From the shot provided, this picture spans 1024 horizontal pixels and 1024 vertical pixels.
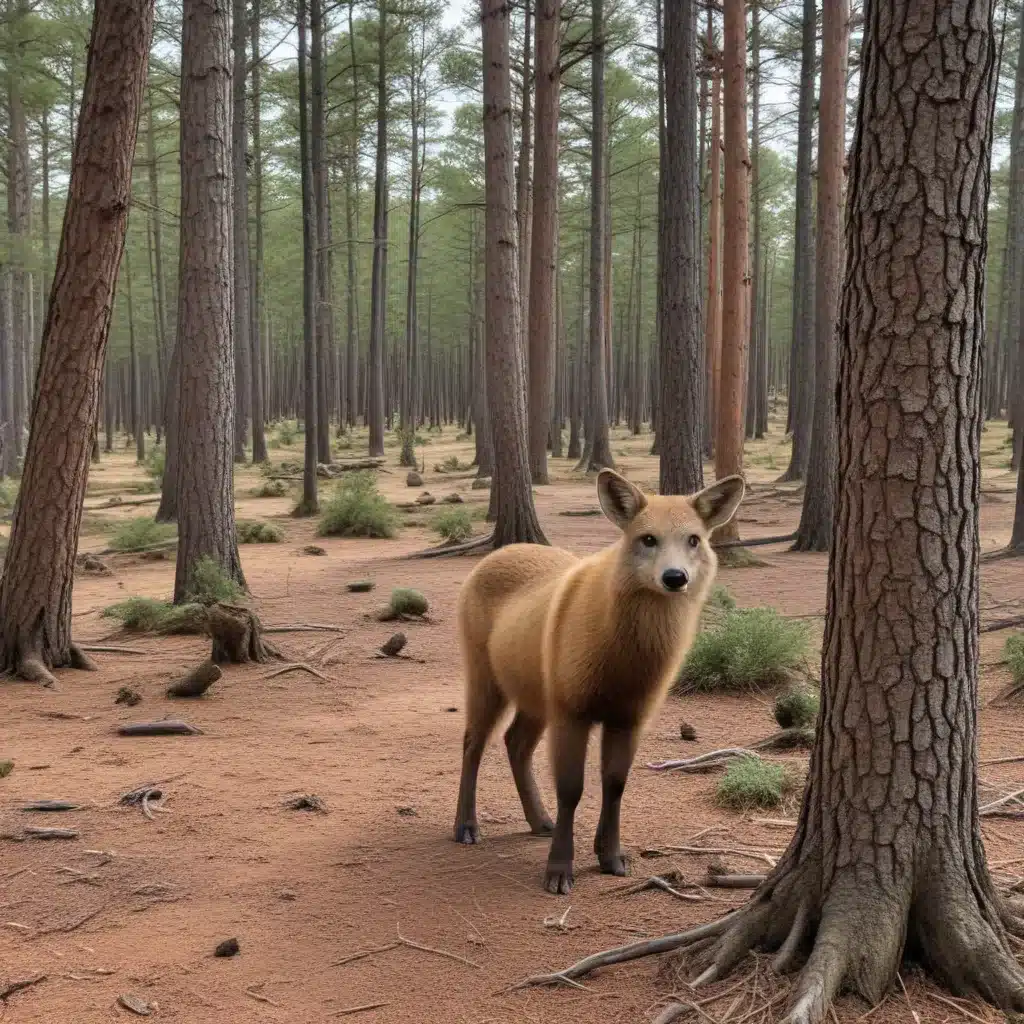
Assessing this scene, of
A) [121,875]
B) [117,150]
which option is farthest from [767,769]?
[117,150]

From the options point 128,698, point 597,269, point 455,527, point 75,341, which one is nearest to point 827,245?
point 455,527

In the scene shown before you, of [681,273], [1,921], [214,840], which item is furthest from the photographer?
[681,273]

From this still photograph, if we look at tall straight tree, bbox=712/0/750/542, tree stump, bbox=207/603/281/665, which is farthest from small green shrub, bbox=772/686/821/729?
tall straight tree, bbox=712/0/750/542

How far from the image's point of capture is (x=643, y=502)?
3902mm

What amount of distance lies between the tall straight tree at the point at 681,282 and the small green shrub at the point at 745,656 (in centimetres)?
421

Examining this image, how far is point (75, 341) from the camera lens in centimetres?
738

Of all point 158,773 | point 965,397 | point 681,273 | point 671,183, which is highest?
point 671,183

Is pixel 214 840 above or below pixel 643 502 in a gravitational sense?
below

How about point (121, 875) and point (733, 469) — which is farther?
point (733, 469)

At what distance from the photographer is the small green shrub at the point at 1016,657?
668cm

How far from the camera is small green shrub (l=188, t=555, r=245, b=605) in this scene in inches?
365

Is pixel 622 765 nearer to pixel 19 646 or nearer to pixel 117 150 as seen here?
pixel 19 646

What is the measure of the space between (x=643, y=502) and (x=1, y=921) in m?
2.79

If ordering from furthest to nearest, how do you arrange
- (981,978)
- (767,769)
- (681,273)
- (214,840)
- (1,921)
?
(681,273) < (767,769) < (214,840) < (1,921) < (981,978)
